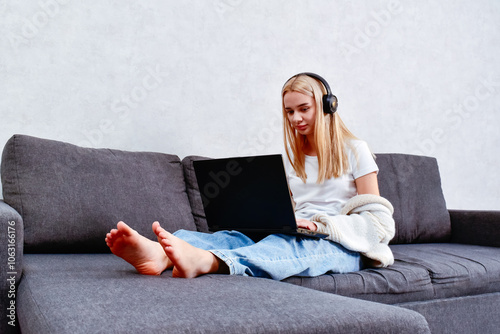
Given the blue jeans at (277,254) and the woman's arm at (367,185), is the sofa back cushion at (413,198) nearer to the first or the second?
the woman's arm at (367,185)

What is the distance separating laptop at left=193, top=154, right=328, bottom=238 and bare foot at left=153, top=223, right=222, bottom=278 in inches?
8.9

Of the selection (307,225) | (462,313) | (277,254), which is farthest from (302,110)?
(462,313)

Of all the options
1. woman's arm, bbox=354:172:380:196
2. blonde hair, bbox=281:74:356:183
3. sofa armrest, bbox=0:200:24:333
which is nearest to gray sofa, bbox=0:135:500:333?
sofa armrest, bbox=0:200:24:333

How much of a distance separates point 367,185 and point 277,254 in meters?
0.52

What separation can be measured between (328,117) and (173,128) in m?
0.75

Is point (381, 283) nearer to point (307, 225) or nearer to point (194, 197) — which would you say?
point (307, 225)

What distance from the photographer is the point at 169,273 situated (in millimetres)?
1215

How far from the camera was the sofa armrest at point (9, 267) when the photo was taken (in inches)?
42.8

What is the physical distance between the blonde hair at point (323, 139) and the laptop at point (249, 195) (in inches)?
14.0

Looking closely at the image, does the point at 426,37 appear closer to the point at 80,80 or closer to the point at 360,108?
the point at 360,108

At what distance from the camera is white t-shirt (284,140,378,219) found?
1.69 metres

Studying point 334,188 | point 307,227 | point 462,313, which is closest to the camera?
point 307,227

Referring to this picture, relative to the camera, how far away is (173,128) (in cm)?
217

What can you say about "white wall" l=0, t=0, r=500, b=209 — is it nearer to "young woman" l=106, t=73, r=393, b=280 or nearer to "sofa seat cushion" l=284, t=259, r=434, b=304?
"young woman" l=106, t=73, r=393, b=280
